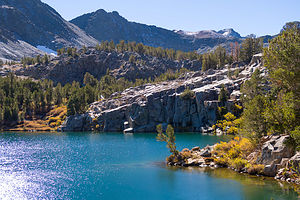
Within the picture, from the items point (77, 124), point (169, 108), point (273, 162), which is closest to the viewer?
point (273, 162)

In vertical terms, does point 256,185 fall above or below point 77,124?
below

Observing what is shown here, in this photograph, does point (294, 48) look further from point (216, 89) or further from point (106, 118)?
point (106, 118)

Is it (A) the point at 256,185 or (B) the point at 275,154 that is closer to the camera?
(A) the point at 256,185

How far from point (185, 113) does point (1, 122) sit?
11016 centimetres

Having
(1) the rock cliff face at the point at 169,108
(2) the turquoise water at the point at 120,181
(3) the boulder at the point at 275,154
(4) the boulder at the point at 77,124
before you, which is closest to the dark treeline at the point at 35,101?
(4) the boulder at the point at 77,124

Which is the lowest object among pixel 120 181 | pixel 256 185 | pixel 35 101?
pixel 120 181

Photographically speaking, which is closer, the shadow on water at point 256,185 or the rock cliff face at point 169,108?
the shadow on water at point 256,185

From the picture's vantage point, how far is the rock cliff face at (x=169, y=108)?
142 m

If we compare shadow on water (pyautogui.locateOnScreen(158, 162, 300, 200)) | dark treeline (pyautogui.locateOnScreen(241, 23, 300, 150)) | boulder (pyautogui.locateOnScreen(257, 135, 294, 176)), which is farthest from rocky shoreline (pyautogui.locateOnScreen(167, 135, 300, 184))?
dark treeline (pyautogui.locateOnScreen(241, 23, 300, 150))

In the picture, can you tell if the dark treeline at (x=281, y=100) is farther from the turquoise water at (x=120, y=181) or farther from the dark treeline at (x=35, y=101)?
the dark treeline at (x=35, y=101)

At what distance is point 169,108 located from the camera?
15325 cm

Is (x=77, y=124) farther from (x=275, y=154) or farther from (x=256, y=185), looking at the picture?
(x=256, y=185)

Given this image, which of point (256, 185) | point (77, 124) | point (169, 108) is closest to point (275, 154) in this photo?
point (256, 185)

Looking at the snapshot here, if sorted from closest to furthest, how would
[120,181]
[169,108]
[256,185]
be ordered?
[256,185] < [120,181] < [169,108]
